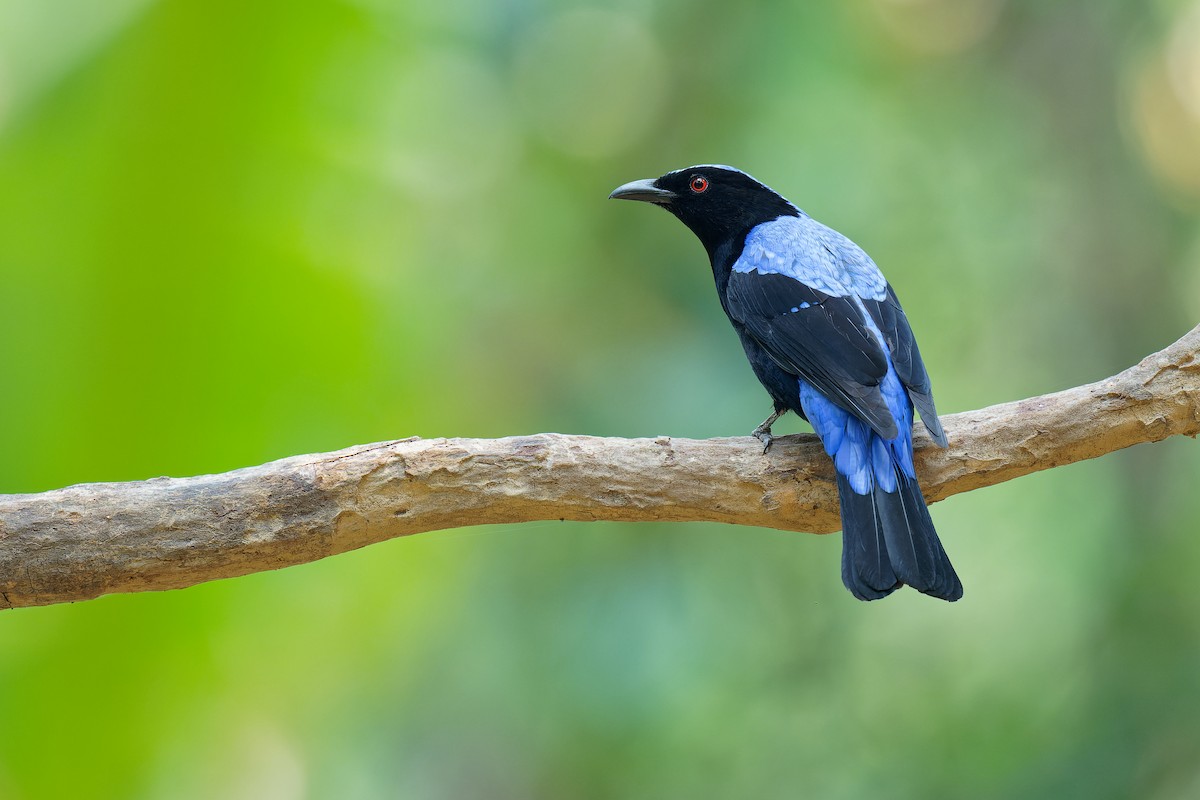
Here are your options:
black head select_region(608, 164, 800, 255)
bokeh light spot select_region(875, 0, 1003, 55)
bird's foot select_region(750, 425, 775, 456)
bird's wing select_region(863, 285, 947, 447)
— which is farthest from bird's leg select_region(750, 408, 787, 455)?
bokeh light spot select_region(875, 0, 1003, 55)

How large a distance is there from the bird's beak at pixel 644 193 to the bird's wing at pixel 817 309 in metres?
0.46

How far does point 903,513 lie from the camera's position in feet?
10.0

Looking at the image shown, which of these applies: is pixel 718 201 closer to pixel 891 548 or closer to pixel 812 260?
pixel 812 260

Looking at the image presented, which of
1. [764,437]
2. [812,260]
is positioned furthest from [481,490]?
[812,260]

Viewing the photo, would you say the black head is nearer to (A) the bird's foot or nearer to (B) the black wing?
(B) the black wing

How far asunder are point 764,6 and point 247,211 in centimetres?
352

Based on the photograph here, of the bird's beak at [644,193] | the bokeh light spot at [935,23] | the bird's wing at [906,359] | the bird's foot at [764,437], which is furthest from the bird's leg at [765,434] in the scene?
the bokeh light spot at [935,23]

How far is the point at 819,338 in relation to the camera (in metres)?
3.46

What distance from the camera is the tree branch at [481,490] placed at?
2846mm

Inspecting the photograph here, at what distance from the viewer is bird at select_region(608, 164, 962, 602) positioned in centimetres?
300

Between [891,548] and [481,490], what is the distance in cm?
110

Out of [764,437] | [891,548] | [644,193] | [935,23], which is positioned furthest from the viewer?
[935,23]

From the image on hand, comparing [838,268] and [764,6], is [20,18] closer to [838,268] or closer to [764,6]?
[838,268]

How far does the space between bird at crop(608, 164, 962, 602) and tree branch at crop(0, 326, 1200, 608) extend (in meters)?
0.15
